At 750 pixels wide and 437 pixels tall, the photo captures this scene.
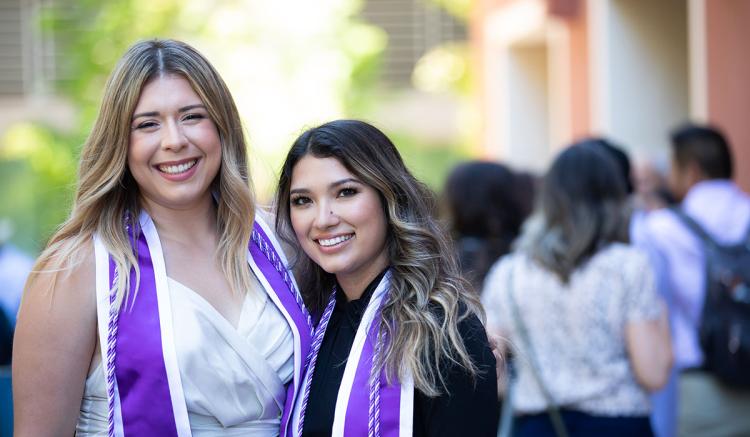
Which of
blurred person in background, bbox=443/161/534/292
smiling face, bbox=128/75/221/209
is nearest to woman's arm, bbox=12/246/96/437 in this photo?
smiling face, bbox=128/75/221/209

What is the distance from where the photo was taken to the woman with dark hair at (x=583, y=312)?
155 inches

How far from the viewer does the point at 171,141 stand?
2.89 meters

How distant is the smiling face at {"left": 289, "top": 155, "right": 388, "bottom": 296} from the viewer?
2736mm

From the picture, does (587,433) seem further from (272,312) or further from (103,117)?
(103,117)

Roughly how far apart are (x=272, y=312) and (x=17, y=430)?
746 mm

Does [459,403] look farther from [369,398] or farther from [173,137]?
[173,137]

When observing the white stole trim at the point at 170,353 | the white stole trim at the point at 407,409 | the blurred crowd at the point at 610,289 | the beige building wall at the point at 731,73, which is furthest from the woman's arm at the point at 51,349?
the beige building wall at the point at 731,73

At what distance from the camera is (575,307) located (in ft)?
13.2

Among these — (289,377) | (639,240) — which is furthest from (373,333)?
(639,240)

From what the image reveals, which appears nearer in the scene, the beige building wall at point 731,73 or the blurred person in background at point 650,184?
the beige building wall at point 731,73

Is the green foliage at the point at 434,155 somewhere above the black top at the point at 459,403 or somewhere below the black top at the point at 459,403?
above

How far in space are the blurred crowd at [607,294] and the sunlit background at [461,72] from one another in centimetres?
185

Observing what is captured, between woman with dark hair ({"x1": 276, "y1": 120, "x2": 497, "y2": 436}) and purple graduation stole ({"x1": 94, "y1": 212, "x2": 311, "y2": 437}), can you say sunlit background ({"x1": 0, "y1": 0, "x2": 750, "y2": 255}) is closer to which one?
woman with dark hair ({"x1": 276, "y1": 120, "x2": 497, "y2": 436})

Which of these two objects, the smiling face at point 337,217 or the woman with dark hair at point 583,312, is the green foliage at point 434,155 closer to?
the woman with dark hair at point 583,312
